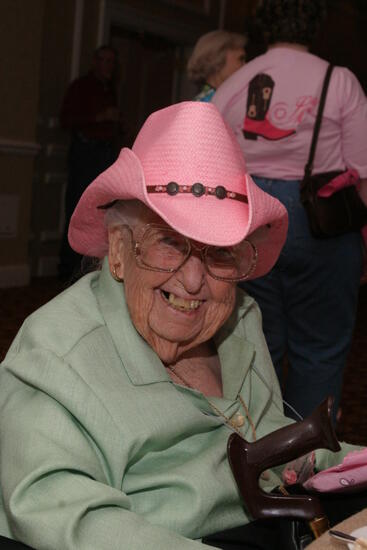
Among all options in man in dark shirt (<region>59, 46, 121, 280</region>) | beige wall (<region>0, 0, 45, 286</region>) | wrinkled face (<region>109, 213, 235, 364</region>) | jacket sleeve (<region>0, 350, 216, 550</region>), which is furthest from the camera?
man in dark shirt (<region>59, 46, 121, 280</region>)

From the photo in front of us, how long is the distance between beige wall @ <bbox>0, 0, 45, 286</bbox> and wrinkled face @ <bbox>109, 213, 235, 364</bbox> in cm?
505

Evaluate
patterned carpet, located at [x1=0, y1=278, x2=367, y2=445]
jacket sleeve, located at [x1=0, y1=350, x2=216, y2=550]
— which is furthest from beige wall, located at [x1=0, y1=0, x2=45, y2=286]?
jacket sleeve, located at [x1=0, y1=350, x2=216, y2=550]

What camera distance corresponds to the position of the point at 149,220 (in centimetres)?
165

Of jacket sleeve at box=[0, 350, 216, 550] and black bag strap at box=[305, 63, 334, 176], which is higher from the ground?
black bag strap at box=[305, 63, 334, 176]

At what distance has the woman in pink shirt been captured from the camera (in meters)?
2.85

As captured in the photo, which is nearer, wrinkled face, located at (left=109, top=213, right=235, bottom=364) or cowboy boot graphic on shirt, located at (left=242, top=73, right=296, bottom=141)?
wrinkled face, located at (left=109, top=213, right=235, bottom=364)

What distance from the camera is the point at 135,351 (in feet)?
5.25

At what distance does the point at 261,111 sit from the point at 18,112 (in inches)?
162

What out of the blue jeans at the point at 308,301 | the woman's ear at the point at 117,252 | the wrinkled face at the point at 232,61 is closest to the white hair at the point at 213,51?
the wrinkled face at the point at 232,61

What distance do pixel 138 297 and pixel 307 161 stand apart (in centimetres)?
141

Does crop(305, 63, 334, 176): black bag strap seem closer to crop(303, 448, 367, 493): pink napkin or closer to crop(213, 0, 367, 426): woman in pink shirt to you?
crop(213, 0, 367, 426): woman in pink shirt

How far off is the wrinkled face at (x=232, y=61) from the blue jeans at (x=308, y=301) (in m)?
1.17

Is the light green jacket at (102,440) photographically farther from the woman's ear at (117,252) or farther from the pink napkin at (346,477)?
the pink napkin at (346,477)

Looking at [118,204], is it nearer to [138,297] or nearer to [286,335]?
[138,297]
